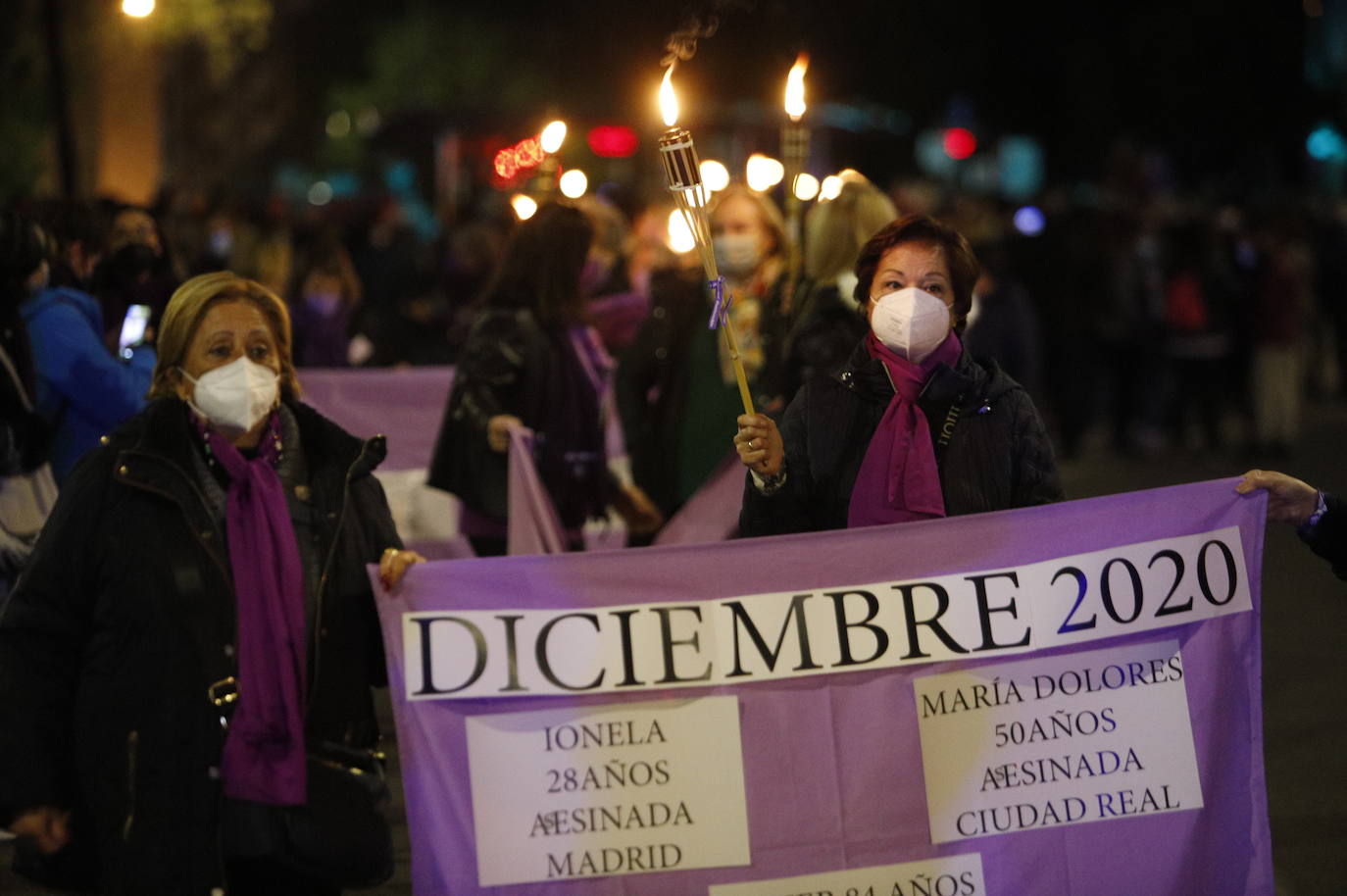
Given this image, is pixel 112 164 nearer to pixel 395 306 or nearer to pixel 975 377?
pixel 395 306

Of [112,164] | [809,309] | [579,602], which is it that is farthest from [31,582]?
[112,164]

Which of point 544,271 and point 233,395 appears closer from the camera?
point 233,395

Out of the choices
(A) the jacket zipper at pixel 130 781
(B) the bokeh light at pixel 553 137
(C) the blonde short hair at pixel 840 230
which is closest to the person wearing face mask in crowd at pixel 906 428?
(A) the jacket zipper at pixel 130 781

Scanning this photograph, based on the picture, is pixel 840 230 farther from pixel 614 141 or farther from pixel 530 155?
pixel 614 141

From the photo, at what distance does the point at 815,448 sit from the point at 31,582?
1.72m

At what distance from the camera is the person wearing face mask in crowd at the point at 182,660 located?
12.8 ft

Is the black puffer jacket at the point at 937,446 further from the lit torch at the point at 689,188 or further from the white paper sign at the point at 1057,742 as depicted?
the white paper sign at the point at 1057,742

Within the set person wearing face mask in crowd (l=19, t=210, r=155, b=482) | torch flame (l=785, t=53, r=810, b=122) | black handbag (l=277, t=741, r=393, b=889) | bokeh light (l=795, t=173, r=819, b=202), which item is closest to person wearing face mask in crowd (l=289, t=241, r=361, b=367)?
bokeh light (l=795, t=173, r=819, b=202)

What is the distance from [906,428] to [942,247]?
0.47 m

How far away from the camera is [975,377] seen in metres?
4.54

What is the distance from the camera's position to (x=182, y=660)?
3.94 meters

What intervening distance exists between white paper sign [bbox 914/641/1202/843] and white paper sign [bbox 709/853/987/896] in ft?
0.22

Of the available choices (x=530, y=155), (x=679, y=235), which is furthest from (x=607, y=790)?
(x=679, y=235)

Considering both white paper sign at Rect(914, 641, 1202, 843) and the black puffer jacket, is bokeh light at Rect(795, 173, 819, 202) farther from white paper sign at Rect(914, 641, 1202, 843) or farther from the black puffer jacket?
white paper sign at Rect(914, 641, 1202, 843)
